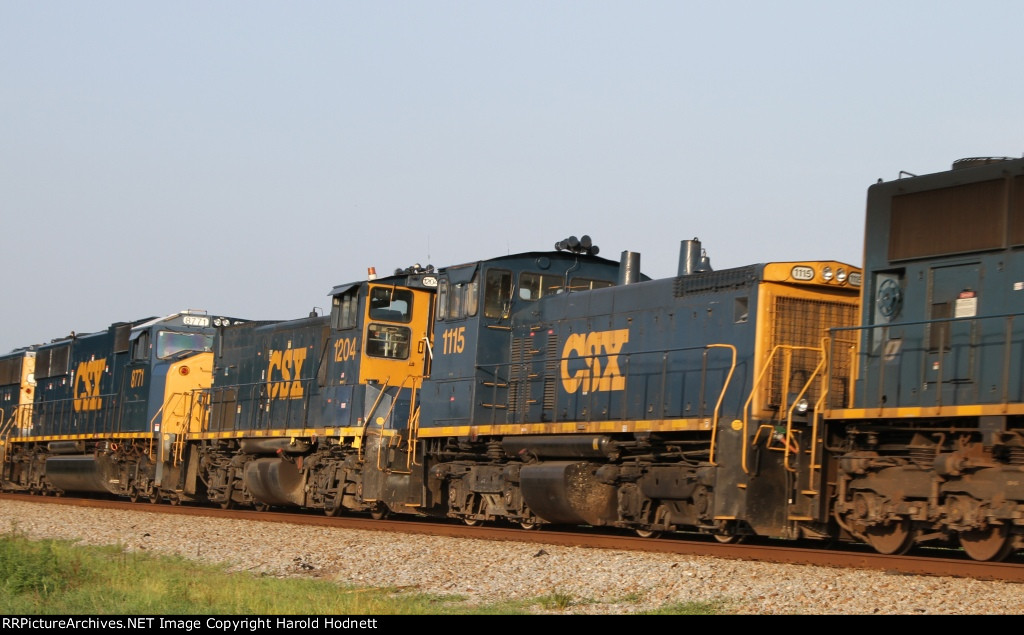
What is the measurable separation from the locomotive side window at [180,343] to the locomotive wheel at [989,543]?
17.9m

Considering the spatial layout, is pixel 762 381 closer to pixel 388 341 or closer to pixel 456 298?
pixel 456 298

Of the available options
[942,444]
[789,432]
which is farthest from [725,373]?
[942,444]

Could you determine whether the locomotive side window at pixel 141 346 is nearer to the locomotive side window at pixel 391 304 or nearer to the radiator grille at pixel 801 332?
the locomotive side window at pixel 391 304

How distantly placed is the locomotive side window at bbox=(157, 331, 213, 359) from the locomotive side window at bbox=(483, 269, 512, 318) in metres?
10.6

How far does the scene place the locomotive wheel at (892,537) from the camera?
11.1 metres

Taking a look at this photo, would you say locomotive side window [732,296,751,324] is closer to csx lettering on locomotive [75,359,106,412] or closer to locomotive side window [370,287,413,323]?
locomotive side window [370,287,413,323]

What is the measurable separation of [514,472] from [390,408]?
3274 mm

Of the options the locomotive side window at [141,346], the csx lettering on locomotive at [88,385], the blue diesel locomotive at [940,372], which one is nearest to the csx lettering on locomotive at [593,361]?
the blue diesel locomotive at [940,372]

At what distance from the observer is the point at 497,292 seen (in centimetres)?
1661

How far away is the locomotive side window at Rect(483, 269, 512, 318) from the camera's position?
1653 centimetres

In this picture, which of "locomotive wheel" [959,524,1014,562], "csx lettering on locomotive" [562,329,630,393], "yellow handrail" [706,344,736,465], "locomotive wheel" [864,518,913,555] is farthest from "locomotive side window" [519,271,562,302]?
"locomotive wheel" [959,524,1014,562]

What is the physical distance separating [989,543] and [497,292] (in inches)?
307
